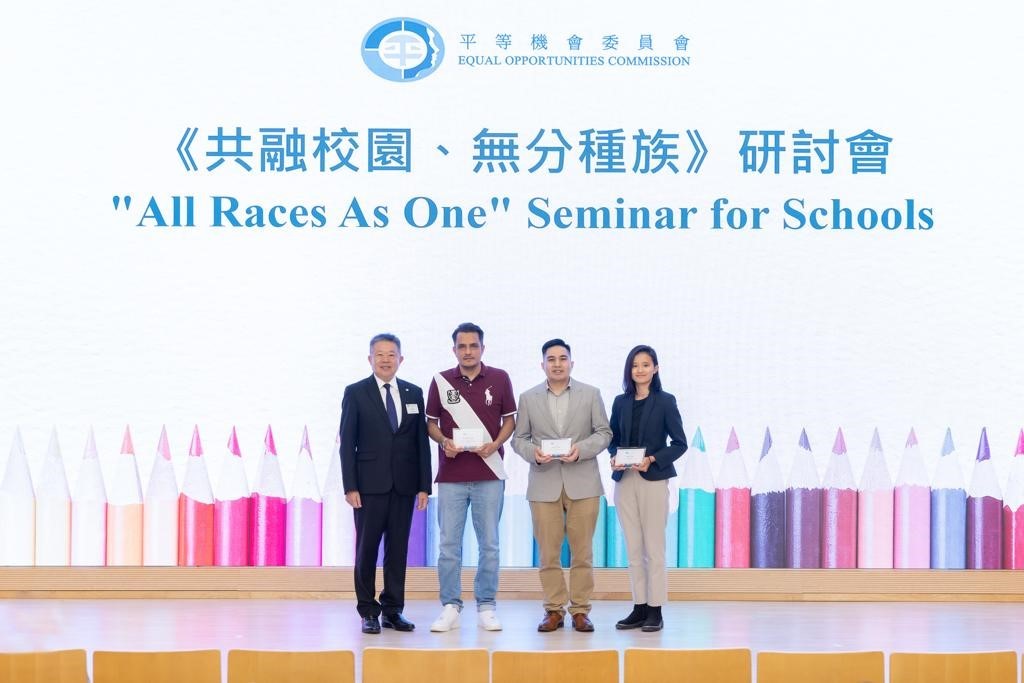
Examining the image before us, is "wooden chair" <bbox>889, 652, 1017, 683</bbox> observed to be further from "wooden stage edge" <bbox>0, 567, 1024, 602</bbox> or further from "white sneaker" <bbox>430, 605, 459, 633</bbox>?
"wooden stage edge" <bbox>0, 567, 1024, 602</bbox>

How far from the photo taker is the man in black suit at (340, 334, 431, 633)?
4.79 meters

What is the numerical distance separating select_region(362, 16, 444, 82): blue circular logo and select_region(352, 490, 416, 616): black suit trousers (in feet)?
7.30

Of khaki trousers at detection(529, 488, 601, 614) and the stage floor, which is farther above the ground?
khaki trousers at detection(529, 488, 601, 614)

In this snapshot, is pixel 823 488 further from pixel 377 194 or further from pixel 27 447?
pixel 27 447

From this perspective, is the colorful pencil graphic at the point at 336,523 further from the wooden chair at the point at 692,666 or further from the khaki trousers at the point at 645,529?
the wooden chair at the point at 692,666

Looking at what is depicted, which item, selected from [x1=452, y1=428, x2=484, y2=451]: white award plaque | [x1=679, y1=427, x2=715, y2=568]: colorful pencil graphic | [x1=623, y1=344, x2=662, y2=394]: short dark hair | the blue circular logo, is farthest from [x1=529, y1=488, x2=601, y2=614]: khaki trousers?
the blue circular logo

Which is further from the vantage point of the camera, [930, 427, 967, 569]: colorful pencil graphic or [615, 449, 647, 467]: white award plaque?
[930, 427, 967, 569]: colorful pencil graphic

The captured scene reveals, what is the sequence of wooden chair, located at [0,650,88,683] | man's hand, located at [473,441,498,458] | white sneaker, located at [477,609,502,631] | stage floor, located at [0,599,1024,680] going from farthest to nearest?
white sneaker, located at [477,609,502,631]
man's hand, located at [473,441,498,458]
stage floor, located at [0,599,1024,680]
wooden chair, located at [0,650,88,683]

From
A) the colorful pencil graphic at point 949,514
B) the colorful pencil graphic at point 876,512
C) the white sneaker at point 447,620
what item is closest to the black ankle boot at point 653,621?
the white sneaker at point 447,620

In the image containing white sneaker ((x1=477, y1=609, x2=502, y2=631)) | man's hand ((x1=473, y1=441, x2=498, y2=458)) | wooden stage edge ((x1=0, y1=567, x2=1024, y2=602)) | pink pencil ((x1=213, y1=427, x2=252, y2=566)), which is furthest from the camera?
pink pencil ((x1=213, y1=427, x2=252, y2=566))

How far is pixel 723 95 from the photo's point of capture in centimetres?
587

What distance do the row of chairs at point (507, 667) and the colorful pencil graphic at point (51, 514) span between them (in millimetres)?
3342

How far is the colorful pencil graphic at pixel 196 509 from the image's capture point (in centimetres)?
586

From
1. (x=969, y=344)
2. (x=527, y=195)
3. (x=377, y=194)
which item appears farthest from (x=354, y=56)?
(x=969, y=344)
